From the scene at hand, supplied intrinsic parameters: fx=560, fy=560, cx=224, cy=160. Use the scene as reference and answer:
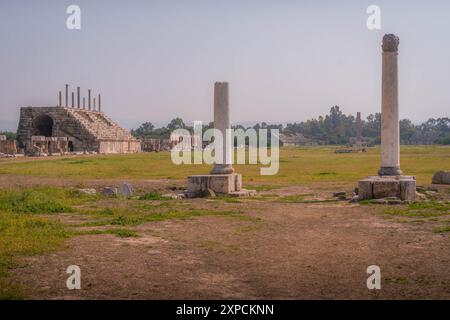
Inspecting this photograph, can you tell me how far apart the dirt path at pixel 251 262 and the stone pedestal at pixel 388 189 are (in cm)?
446

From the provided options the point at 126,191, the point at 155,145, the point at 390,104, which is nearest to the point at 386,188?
the point at 390,104

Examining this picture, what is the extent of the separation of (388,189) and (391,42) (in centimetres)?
512

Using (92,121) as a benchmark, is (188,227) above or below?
below

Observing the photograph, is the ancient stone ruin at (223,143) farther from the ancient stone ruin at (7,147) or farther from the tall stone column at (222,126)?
the ancient stone ruin at (7,147)

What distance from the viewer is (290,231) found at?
12398mm

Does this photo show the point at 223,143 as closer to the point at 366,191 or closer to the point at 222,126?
the point at 222,126

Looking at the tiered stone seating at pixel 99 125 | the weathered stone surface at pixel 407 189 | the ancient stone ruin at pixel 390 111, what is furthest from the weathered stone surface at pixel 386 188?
the tiered stone seating at pixel 99 125

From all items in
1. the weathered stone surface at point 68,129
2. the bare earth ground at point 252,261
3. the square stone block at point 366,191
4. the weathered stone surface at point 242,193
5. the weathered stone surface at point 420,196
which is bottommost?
the bare earth ground at point 252,261

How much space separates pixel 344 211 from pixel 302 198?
12.5ft

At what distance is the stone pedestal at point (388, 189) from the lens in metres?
17.9

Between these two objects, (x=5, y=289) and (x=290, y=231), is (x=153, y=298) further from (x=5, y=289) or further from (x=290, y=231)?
(x=290, y=231)

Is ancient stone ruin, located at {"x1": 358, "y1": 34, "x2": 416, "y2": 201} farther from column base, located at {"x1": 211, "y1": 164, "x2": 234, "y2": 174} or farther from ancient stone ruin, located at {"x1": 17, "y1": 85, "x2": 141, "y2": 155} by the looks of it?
ancient stone ruin, located at {"x1": 17, "y1": 85, "x2": 141, "y2": 155}

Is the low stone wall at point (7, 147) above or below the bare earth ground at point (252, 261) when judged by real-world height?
above

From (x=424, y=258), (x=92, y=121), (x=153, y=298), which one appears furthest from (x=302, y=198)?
(x=92, y=121)
